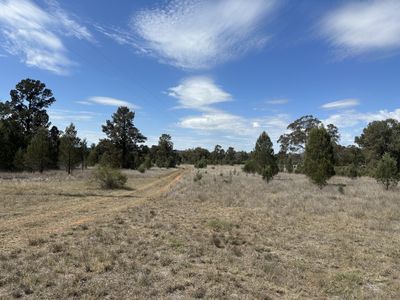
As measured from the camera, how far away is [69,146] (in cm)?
4438

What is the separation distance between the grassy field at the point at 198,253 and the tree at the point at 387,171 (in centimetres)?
1097

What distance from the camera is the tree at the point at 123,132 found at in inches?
3012

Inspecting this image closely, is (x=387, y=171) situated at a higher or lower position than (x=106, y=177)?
higher

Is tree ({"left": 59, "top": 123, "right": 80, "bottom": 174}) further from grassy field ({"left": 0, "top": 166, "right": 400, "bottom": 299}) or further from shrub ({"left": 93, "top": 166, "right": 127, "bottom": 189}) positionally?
grassy field ({"left": 0, "top": 166, "right": 400, "bottom": 299})

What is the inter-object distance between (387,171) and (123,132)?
58.3 meters

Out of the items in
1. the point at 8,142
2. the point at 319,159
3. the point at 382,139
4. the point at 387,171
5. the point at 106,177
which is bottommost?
the point at 106,177

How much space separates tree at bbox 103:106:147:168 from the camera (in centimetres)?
7650

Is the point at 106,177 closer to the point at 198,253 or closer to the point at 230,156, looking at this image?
the point at 198,253

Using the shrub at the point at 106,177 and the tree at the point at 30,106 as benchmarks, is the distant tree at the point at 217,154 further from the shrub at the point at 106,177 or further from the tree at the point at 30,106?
the shrub at the point at 106,177

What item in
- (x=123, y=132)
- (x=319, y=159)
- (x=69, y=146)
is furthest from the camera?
(x=123, y=132)

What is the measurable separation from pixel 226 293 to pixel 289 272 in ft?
6.20

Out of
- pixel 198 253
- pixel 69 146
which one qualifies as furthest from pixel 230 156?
pixel 198 253

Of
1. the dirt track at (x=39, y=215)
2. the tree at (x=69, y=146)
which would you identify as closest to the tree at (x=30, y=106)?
the tree at (x=69, y=146)

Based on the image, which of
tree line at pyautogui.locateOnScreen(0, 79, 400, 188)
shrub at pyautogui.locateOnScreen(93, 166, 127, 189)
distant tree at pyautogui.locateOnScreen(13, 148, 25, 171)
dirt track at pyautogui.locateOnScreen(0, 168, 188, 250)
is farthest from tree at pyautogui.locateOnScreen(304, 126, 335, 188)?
distant tree at pyautogui.locateOnScreen(13, 148, 25, 171)
